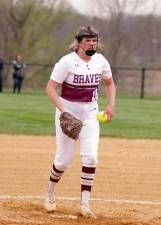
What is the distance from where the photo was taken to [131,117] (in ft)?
72.7

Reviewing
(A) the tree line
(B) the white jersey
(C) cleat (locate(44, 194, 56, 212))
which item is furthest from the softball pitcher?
(A) the tree line

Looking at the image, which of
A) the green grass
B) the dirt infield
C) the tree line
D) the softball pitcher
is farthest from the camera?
the tree line

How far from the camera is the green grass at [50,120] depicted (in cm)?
1752

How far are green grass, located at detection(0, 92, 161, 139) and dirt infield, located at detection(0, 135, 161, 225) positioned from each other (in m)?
1.99

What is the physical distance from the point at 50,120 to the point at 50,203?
38.5 feet

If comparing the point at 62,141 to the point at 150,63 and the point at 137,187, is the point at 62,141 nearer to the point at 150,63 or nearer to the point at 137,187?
the point at 137,187

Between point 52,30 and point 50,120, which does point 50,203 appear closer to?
point 50,120

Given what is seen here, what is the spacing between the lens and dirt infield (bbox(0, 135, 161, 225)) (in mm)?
8102

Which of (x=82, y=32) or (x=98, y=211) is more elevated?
(x=82, y=32)

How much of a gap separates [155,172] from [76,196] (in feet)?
8.48

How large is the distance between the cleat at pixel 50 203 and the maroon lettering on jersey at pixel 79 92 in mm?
1227

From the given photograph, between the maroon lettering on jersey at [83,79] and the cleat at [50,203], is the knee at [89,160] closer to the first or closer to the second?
the cleat at [50,203]

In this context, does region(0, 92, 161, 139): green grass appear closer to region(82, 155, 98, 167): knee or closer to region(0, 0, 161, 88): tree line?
region(82, 155, 98, 167): knee

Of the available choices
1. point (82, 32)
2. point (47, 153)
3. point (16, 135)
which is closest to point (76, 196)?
point (82, 32)
